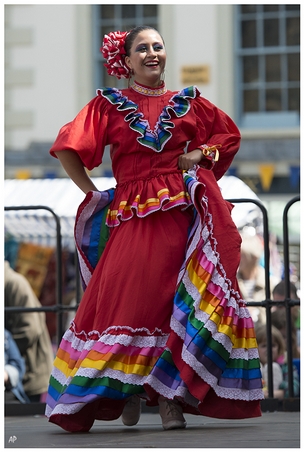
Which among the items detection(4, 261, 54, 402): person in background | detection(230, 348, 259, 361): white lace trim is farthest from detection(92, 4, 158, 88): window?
detection(230, 348, 259, 361): white lace trim

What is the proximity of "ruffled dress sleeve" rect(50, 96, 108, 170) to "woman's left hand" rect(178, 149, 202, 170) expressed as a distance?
38 centimetres

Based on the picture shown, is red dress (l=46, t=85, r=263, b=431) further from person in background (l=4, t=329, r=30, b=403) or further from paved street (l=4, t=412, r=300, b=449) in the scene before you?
person in background (l=4, t=329, r=30, b=403)

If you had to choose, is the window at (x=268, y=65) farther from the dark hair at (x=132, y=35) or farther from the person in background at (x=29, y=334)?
the dark hair at (x=132, y=35)

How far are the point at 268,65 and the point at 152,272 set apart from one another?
435 inches

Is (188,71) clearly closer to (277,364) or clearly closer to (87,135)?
(277,364)

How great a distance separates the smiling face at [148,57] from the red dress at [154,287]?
0.09m

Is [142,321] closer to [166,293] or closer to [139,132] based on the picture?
[166,293]

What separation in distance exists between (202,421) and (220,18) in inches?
419

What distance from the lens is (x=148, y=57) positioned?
5078 mm

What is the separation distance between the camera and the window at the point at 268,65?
50.2 ft

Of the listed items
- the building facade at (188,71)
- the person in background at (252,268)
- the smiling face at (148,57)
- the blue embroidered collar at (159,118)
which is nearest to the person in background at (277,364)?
the person in background at (252,268)

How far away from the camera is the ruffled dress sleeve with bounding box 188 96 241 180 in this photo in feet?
17.1

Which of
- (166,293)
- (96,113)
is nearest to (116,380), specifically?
(166,293)

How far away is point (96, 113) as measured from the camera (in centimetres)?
508
